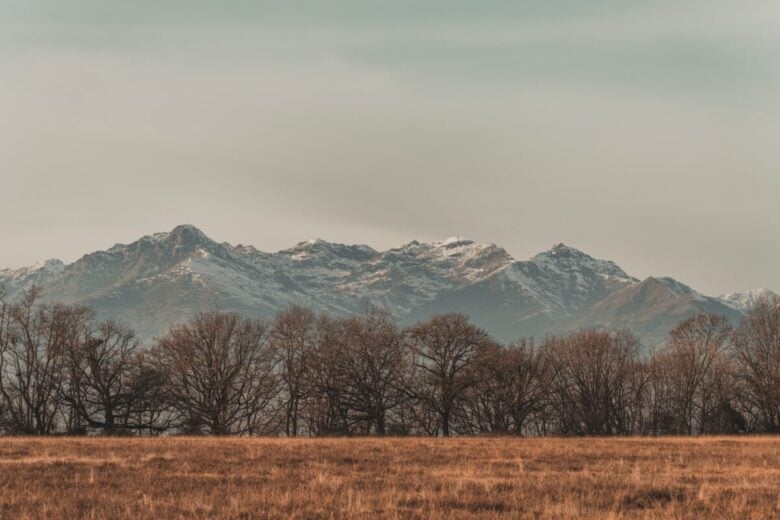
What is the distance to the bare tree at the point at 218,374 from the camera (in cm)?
7781

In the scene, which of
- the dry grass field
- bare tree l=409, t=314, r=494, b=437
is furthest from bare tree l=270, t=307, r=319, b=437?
the dry grass field

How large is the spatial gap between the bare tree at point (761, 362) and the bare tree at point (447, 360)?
32.3m

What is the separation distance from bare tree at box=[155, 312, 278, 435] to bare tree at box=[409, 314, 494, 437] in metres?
18.3

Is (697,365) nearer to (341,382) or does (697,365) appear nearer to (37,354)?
(341,382)

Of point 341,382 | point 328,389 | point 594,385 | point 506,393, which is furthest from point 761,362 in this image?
point 328,389

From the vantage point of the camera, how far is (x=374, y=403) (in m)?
80.3

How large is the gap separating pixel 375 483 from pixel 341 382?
6066 cm

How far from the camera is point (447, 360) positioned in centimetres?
7831

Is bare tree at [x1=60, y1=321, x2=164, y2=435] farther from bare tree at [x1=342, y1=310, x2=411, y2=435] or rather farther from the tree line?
bare tree at [x1=342, y1=310, x2=411, y2=435]

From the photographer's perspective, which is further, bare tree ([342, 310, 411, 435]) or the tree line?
bare tree ([342, 310, 411, 435])

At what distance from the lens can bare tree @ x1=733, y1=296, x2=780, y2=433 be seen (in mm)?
82500

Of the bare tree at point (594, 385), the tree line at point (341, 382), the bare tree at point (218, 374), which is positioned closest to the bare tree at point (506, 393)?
the tree line at point (341, 382)

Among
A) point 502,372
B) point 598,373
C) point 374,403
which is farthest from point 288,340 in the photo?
point 598,373

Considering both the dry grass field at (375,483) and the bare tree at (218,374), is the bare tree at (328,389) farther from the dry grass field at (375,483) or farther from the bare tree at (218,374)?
the dry grass field at (375,483)
